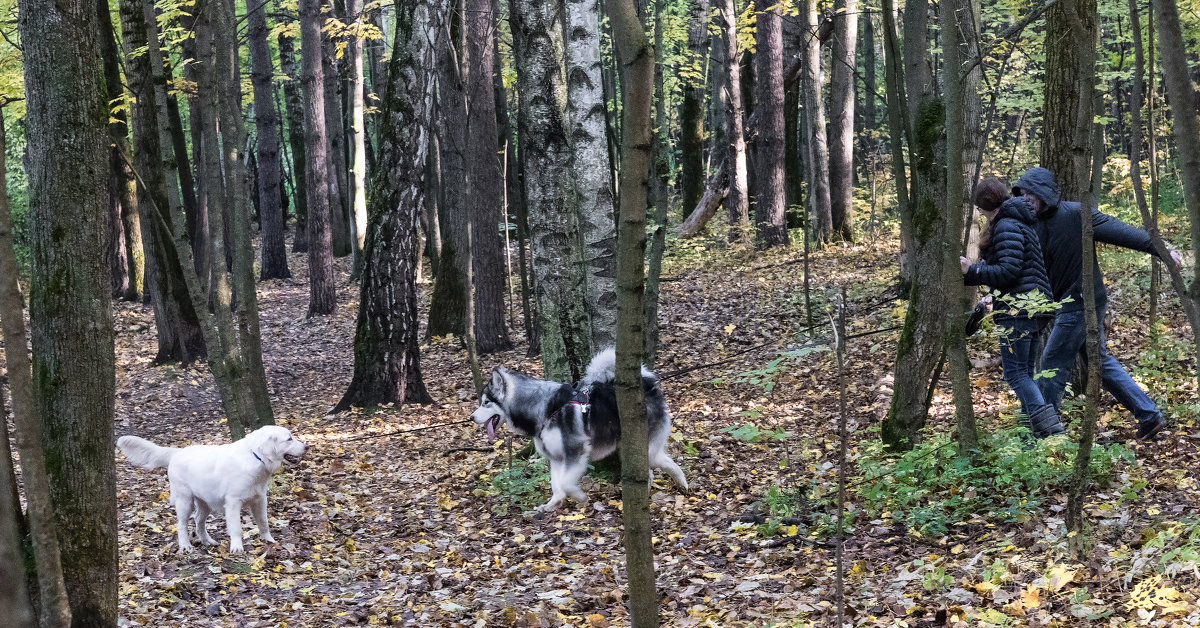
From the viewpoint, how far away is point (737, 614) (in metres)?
4.58

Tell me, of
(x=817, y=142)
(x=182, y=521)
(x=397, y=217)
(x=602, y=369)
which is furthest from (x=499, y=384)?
(x=817, y=142)

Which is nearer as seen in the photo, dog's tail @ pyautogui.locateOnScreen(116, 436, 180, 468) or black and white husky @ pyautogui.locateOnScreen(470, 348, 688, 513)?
dog's tail @ pyautogui.locateOnScreen(116, 436, 180, 468)

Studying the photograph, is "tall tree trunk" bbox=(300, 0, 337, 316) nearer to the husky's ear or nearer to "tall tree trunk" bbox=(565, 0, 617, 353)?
the husky's ear

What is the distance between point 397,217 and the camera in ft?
37.0

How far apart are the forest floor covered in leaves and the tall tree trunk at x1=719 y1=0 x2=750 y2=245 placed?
28.4ft

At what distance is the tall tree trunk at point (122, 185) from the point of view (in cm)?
1308

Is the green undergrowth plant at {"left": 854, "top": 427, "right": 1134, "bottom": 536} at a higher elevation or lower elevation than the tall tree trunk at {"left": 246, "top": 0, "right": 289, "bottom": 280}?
lower

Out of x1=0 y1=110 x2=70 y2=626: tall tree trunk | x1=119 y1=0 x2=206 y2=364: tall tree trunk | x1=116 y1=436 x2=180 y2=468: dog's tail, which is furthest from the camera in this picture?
x1=119 y1=0 x2=206 y2=364: tall tree trunk

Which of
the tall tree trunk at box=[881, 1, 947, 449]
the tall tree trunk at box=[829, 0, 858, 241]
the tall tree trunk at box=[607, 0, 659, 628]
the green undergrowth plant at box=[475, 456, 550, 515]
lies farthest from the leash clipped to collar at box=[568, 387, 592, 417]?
the tall tree trunk at box=[829, 0, 858, 241]

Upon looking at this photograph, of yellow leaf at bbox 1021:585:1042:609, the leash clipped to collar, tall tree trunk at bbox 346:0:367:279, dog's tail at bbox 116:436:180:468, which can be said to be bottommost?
yellow leaf at bbox 1021:585:1042:609

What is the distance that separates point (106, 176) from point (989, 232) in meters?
5.57

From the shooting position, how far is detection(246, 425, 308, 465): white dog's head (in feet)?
21.5

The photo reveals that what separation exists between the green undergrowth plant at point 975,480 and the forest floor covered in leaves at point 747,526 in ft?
0.06

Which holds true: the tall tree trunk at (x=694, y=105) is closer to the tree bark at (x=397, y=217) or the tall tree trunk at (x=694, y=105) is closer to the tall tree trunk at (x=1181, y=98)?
the tree bark at (x=397, y=217)
